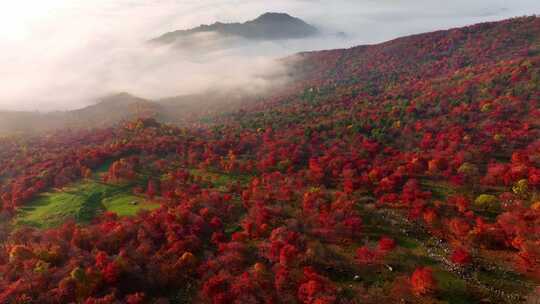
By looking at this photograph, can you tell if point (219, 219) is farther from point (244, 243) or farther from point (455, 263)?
point (455, 263)

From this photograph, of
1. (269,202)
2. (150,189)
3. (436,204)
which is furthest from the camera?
(150,189)

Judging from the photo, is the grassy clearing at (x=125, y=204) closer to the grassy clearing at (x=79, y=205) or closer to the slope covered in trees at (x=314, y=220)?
the grassy clearing at (x=79, y=205)

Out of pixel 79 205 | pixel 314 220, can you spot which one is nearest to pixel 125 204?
pixel 79 205

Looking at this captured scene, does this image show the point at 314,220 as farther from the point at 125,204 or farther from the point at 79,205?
the point at 79,205

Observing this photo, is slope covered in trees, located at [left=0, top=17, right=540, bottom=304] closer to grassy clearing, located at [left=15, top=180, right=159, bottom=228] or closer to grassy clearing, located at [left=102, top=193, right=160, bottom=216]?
grassy clearing, located at [left=102, top=193, right=160, bottom=216]

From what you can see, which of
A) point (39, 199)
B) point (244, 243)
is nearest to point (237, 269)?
point (244, 243)
